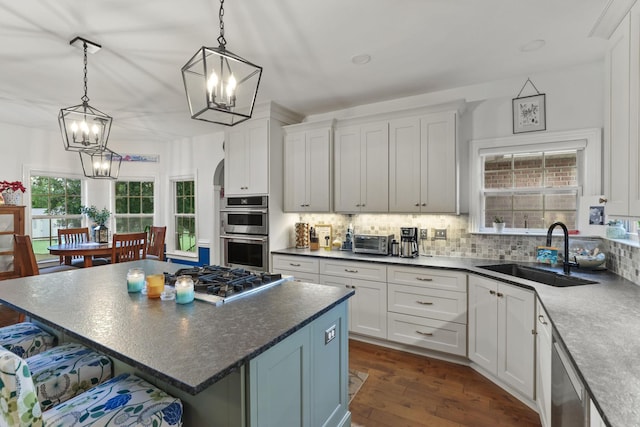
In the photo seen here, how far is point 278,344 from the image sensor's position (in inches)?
51.0

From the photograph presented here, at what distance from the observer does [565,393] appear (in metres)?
1.41

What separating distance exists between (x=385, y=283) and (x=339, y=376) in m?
1.41

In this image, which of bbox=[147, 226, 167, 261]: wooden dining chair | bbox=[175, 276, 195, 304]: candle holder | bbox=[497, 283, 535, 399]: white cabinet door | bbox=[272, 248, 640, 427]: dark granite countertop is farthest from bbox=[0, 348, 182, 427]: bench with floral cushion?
bbox=[147, 226, 167, 261]: wooden dining chair

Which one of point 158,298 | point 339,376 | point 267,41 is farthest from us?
point 267,41

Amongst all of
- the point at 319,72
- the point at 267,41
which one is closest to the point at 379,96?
the point at 319,72

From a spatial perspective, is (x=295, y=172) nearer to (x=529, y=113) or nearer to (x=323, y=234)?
(x=323, y=234)

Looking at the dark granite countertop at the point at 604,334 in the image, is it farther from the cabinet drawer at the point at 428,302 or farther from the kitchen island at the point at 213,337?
the kitchen island at the point at 213,337

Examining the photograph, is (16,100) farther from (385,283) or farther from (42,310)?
(385,283)

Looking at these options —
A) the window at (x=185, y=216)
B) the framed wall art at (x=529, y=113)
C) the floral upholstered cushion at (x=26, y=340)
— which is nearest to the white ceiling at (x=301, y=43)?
the framed wall art at (x=529, y=113)

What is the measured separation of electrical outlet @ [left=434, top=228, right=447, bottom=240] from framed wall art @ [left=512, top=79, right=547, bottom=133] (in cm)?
117

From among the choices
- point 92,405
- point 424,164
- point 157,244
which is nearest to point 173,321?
point 92,405

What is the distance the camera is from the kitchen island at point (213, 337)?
1058 mm

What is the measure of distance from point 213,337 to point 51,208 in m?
5.46

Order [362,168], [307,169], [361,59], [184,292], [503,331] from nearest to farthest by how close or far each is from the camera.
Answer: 1. [184,292]
2. [503,331]
3. [361,59]
4. [362,168]
5. [307,169]
